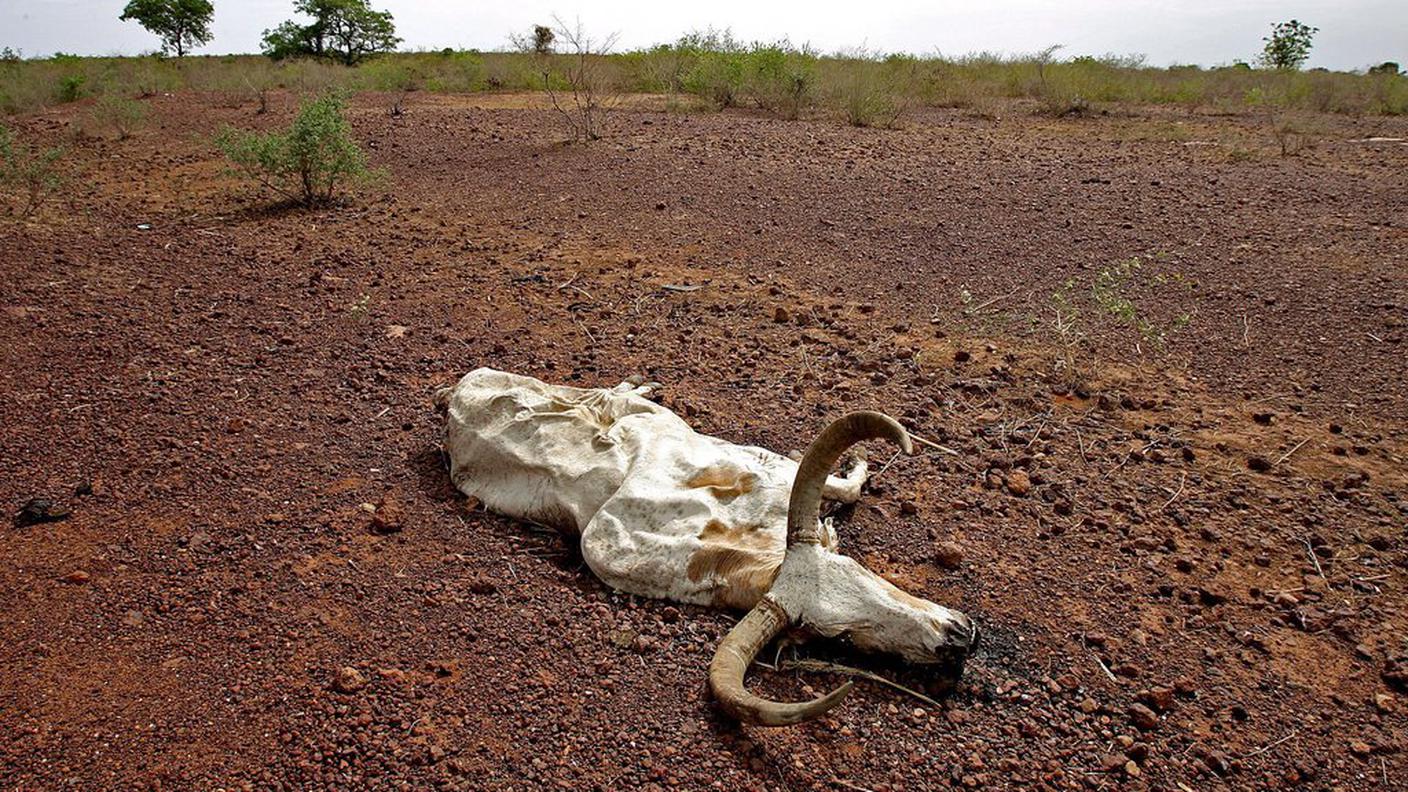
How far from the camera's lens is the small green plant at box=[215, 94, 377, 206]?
7.91 m

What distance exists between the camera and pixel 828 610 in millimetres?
2695

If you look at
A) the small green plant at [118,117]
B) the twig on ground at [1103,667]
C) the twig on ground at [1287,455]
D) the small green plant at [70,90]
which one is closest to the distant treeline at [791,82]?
the small green plant at [70,90]

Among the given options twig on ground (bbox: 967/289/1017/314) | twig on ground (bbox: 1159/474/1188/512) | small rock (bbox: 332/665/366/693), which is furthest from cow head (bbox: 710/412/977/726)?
twig on ground (bbox: 967/289/1017/314)

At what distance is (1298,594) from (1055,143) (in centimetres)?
876

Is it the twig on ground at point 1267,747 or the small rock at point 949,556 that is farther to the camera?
the small rock at point 949,556

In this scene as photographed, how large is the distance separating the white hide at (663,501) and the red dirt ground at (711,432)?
0.44ft

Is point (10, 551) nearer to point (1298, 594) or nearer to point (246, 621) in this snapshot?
point (246, 621)

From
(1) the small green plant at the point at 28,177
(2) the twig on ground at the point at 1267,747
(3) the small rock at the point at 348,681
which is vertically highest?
(1) the small green plant at the point at 28,177

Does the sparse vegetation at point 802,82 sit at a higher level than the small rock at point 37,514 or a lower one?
higher

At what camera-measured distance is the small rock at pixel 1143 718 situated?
2.59m

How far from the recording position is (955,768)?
8.06ft

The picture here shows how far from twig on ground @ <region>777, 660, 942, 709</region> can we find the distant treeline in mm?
10423

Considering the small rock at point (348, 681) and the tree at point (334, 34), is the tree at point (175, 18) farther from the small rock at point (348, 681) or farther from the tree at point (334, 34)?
the small rock at point (348, 681)

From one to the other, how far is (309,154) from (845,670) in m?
7.28
